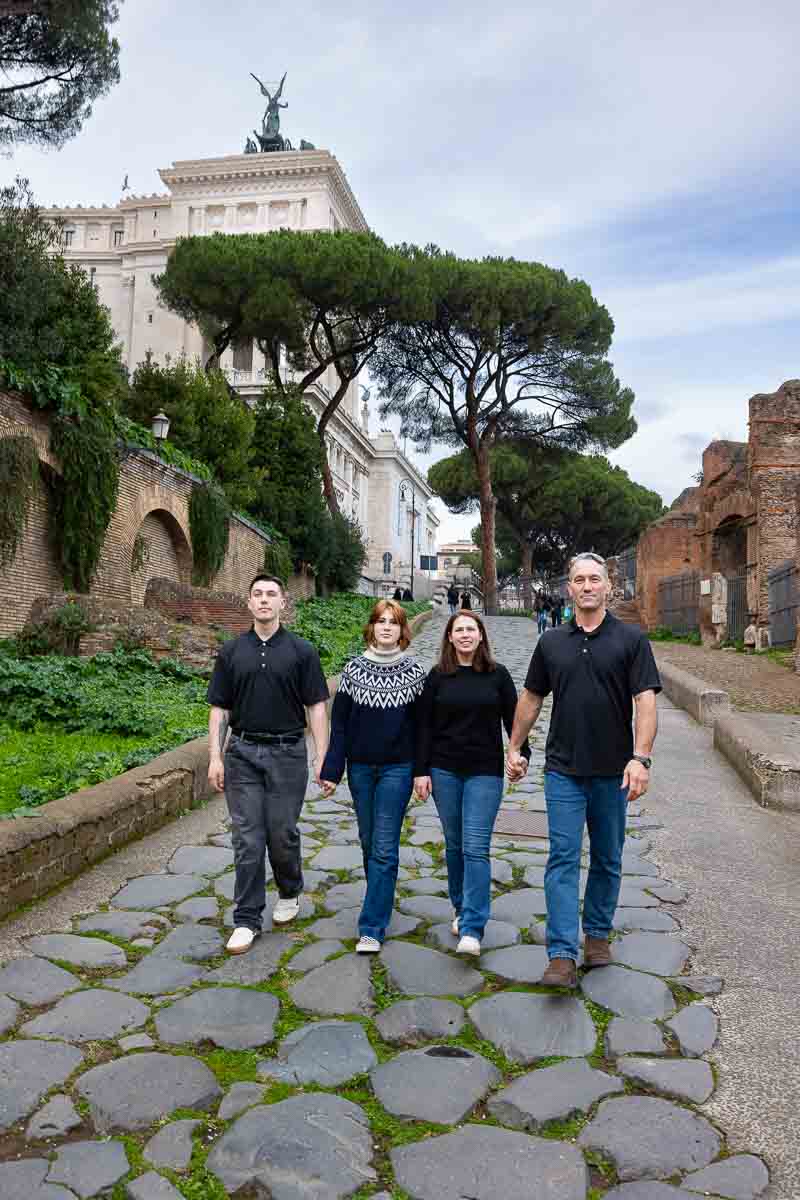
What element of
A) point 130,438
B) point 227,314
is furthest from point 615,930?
point 227,314

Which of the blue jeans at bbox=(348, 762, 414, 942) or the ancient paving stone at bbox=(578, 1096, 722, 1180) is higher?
the blue jeans at bbox=(348, 762, 414, 942)

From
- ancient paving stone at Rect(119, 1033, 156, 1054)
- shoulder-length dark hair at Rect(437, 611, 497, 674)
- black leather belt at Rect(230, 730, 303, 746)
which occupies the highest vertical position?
shoulder-length dark hair at Rect(437, 611, 497, 674)

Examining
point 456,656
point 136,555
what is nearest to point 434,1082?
point 456,656

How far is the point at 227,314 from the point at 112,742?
2256 centimetres

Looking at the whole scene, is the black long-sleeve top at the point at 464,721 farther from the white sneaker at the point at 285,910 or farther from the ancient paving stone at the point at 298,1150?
the ancient paving stone at the point at 298,1150

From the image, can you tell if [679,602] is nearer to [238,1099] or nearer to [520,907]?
[520,907]

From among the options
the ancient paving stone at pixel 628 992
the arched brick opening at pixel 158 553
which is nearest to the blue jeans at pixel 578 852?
the ancient paving stone at pixel 628 992

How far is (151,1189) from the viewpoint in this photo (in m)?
2.16

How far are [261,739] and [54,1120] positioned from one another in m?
1.71

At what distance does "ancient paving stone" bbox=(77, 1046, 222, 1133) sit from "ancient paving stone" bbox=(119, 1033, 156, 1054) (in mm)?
72

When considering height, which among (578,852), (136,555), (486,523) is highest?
(486,523)

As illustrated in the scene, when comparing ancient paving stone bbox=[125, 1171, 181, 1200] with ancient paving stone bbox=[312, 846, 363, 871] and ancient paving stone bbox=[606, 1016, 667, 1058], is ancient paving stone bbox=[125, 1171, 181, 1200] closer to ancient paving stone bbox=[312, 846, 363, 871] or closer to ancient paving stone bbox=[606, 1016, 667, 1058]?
ancient paving stone bbox=[606, 1016, 667, 1058]

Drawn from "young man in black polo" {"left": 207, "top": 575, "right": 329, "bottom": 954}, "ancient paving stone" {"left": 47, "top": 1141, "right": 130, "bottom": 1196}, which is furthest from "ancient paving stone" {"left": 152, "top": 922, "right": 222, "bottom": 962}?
"ancient paving stone" {"left": 47, "top": 1141, "right": 130, "bottom": 1196}

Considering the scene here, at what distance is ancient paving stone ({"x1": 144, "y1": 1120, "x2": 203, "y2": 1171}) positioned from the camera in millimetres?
2270
